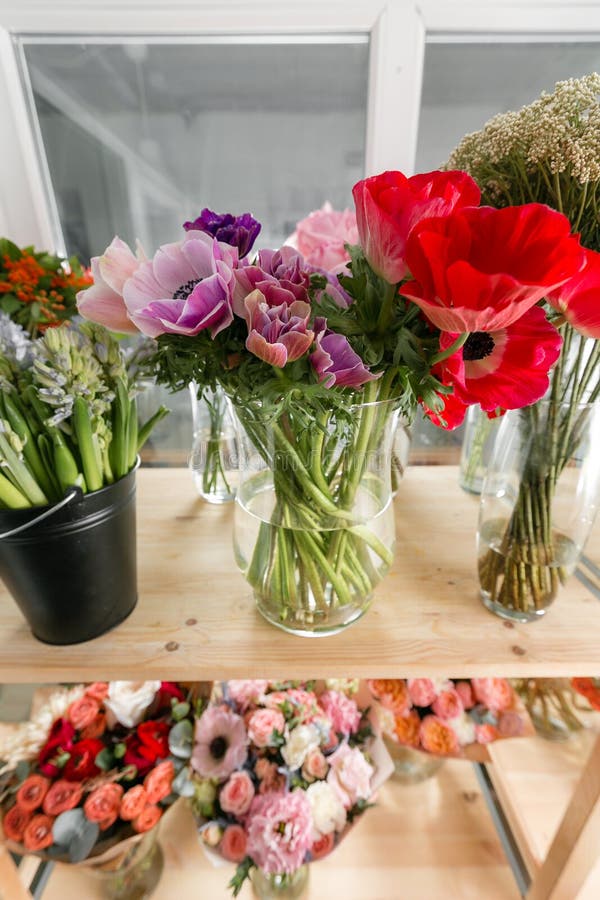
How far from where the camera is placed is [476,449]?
2.64 feet

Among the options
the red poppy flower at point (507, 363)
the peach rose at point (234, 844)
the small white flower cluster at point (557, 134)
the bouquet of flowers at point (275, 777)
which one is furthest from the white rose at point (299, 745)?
the small white flower cluster at point (557, 134)

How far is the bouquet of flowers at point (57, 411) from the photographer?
44 centimetres

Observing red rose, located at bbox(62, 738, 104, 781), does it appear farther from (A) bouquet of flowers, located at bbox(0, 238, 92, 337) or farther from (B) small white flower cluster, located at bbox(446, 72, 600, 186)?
(B) small white flower cluster, located at bbox(446, 72, 600, 186)

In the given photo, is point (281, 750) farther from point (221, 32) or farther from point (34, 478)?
point (221, 32)

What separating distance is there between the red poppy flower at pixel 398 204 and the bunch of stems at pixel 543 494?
204 millimetres

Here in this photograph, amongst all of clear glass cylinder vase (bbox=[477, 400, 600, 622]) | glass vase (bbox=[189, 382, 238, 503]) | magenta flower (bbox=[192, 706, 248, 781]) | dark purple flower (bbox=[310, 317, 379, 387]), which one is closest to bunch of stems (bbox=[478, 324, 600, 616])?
clear glass cylinder vase (bbox=[477, 400, 600, 622])

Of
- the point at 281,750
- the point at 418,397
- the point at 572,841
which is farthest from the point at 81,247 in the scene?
the point at 572,841

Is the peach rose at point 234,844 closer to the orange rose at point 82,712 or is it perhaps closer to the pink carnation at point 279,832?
the pink carnation at point 279,832

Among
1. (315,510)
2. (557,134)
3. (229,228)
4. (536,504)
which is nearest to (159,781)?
(315,510)

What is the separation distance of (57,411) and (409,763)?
0.94 metres

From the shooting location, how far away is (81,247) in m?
1.00

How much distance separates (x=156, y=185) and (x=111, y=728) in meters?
1.00

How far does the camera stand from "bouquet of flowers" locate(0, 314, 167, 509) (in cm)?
44

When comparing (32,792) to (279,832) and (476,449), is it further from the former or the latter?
(476,449)
